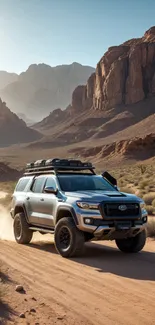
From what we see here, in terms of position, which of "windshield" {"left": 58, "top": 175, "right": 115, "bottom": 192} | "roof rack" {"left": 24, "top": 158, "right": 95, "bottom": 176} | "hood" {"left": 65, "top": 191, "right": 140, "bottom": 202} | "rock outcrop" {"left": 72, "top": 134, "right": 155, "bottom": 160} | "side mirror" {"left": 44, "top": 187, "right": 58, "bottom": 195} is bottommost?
"hood" {"left": 65, "top": 191, "right": 140, "bottom": 202}

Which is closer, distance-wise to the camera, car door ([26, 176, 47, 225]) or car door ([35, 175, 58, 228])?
car door ([35, 175, 58, 228])

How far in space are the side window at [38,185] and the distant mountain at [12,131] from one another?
13476 centimetres

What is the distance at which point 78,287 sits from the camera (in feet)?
21.6

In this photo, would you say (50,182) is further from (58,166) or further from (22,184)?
(22,184)

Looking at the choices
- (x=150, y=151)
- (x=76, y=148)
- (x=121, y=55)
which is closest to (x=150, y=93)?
(x=121, y=55)

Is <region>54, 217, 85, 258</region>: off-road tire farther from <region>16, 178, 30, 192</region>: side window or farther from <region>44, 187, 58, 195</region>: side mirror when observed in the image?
<region>16, 178, 30, 192</region>: side window

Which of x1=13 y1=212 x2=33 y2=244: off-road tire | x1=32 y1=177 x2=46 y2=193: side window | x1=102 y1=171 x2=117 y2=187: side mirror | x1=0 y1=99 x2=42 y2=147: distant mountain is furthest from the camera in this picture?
x1=0 y1=99 x2=42 y2=147: distant mountain

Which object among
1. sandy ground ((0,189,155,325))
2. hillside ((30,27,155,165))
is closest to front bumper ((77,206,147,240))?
sandy ground ((0,189,155,325))

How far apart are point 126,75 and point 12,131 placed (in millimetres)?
45219

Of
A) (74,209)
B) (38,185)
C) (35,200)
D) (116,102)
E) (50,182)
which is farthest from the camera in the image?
(116,102)

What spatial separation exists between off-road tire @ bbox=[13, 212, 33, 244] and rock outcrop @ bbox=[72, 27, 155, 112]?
124m

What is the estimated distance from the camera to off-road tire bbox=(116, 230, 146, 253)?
973cm

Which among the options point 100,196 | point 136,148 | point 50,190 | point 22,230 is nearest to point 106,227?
point 100,196

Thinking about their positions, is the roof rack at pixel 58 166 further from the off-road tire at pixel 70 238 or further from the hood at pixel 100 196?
the off-road tire at pixel 70 238
